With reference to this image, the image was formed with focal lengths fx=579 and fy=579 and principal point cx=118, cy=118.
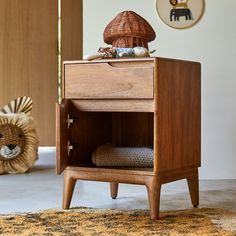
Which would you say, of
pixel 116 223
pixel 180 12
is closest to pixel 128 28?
pixel 116 223

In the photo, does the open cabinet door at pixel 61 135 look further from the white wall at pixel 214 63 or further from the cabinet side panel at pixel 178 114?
the white wall at pixel 214 63

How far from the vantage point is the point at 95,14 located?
3.21 meters

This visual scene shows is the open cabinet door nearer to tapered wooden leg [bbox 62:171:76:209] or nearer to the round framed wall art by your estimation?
tapered wooden leg [bbox 62:171:76:209]

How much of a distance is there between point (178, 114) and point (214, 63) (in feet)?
3.55

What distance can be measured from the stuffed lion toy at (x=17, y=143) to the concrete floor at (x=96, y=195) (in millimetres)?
190

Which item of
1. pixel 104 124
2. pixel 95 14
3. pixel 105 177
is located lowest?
pixel 105 177

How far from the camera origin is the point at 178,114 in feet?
7.16

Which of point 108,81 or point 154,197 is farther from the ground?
point 108,81

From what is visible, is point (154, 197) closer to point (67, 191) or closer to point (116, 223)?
point (116, 223)

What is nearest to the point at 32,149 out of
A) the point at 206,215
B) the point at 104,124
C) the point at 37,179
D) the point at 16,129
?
the point at 16,129

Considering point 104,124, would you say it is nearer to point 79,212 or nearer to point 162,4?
point 79,212

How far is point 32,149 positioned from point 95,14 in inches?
37.0

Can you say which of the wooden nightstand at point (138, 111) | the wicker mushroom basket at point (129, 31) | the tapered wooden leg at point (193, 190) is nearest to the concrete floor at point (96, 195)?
the tapered wooden leg at point (193, 190)

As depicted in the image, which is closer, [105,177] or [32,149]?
[105,177]
